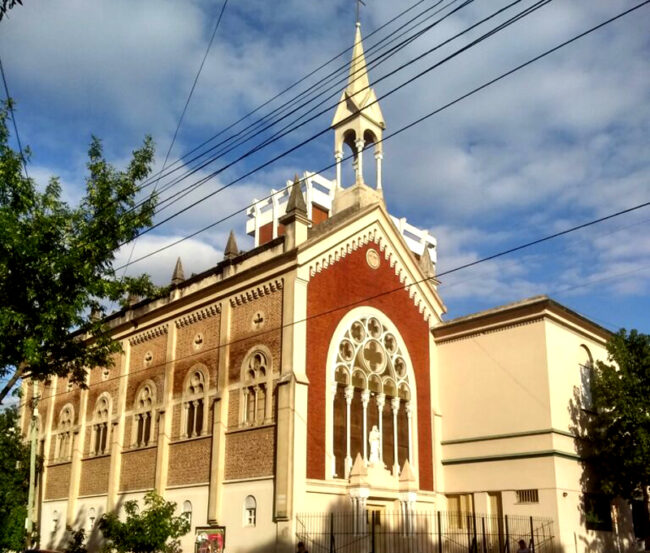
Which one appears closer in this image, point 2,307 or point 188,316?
point 2,307

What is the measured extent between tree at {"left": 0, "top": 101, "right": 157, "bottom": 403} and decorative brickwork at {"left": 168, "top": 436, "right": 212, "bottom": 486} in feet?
22.6

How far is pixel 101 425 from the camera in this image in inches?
1441

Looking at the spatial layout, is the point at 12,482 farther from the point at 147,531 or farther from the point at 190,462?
the point at 147,531

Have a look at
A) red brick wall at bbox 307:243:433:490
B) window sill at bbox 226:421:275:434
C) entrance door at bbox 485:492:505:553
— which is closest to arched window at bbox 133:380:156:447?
window sill at bbox 226:421:275:434

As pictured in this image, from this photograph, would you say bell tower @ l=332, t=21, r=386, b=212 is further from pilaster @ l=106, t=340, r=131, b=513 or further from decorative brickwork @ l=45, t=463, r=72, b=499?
decorative brickwork @ l=45, t=463, r=72, b=499

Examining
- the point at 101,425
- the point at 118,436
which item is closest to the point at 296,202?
the point at 118,436

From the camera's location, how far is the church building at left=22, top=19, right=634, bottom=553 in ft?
87.6

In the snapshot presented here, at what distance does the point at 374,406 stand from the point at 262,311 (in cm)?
578

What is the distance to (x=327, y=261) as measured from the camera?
2909 cm

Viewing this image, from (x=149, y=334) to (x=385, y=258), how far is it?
450 inches

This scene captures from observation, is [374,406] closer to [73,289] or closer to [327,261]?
[327,261]

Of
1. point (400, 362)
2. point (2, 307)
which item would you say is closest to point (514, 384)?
point (400, 362)

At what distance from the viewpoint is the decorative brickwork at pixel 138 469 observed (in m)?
31.8

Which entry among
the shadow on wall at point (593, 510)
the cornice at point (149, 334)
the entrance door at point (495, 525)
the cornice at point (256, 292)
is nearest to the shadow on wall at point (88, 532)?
the cornice at point (149, 334)
